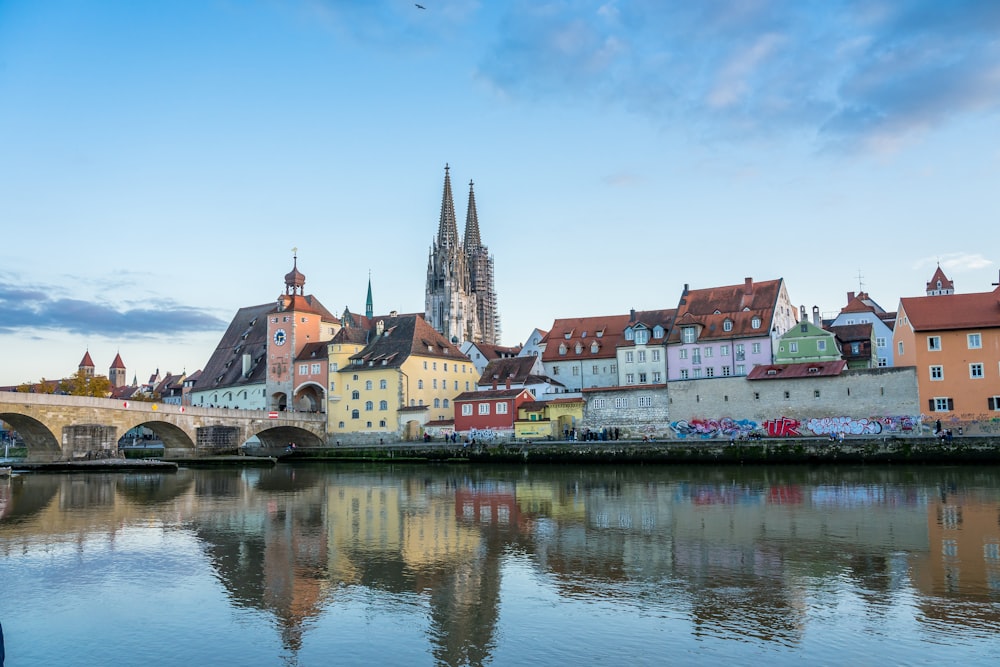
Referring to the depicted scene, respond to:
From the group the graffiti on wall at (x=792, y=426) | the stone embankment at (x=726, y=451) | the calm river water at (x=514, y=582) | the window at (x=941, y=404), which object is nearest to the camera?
the calm river water at (x=514, y=582)

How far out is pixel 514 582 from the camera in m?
13.9

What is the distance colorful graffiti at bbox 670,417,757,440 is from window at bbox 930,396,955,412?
383 inches

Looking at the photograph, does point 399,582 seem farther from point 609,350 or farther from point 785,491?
point 609,350

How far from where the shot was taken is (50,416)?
47.3m

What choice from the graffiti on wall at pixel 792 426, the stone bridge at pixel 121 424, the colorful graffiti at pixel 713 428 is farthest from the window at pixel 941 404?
the stone bridge at pixel 121 424

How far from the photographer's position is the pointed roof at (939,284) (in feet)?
281

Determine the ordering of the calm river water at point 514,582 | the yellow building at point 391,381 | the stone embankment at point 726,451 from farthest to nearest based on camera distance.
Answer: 1. the yellow building at point 391,381
2. the stone embankment at point 726,451
3. the calm river water at point 514,582

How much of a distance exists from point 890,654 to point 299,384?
6758 cm

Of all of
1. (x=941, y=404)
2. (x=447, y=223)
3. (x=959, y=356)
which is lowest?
(x=941, y=404)

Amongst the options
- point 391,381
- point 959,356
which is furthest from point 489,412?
point 959,356

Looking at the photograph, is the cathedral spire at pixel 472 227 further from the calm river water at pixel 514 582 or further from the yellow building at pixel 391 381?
the calm river water at pixel 514 582

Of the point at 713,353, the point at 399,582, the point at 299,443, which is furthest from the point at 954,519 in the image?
the point at 299,443

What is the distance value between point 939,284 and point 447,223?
7312 centimetres

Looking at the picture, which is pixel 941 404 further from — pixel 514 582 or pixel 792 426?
pixel 514 582
